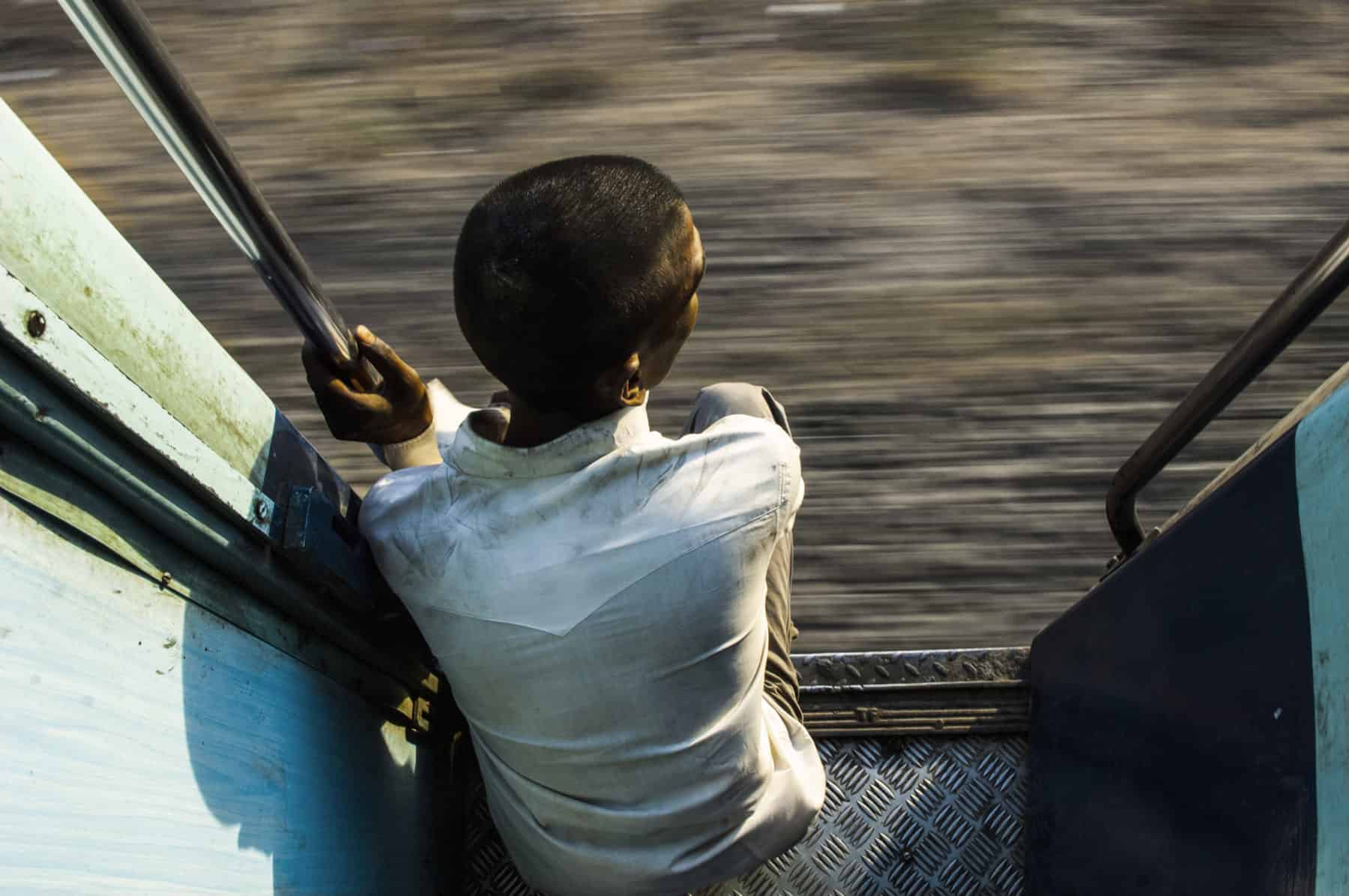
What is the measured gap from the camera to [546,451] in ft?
4.04

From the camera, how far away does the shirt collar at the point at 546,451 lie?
123cm

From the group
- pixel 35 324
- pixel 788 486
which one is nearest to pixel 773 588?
pixel 788 486

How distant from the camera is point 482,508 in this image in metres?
1.27

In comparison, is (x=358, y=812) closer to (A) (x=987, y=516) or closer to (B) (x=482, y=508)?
(B) (x=482, y=508)

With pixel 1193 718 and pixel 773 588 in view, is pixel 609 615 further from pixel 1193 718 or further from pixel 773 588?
pixel 1193 718

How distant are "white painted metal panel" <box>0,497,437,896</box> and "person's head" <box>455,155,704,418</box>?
0.41 meters

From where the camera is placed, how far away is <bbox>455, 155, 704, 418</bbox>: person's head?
3.79ft

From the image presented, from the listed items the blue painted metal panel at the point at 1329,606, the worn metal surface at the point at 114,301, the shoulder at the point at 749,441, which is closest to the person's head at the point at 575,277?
the shoulder at the point at 749,441

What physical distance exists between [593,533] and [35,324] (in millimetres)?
548

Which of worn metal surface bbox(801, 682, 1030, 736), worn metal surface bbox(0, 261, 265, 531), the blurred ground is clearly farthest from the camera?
the blurred ground

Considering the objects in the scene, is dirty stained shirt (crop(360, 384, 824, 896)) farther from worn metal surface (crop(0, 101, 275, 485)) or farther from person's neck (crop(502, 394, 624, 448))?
worn metal surface (crop(0, 101, 275, 485))

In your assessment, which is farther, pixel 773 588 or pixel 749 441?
pixel 773 588

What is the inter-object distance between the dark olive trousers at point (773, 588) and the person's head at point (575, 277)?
1.59 feet

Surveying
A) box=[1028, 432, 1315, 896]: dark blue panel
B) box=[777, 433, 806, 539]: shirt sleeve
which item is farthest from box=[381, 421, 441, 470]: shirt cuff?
box=[1028, 432, 1315, 896]: dark blue panel
